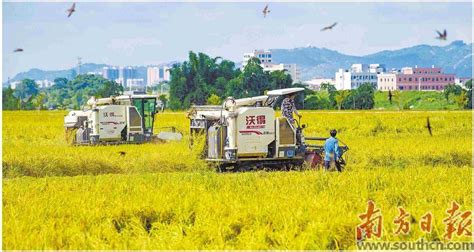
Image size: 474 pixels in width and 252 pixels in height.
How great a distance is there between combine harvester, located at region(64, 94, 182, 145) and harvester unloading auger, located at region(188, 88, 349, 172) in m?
7.98

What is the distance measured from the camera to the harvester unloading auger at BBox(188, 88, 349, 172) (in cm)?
1722

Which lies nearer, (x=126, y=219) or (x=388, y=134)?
(x=126, y=219)

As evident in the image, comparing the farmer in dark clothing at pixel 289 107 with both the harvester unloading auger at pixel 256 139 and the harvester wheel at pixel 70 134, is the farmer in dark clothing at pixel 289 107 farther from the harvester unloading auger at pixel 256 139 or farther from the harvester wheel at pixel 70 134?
the harvester wheel at pixel 70 134

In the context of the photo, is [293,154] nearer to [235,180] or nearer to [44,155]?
[235,180]

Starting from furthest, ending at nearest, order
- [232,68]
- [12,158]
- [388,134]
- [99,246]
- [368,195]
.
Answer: [232,68]
[388,134]
[12,158]
[368,195]
[99,246]

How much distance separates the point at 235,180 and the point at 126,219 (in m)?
4.11

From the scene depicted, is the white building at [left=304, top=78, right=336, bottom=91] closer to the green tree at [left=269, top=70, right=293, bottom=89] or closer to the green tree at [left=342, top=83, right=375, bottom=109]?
the green tree at [left=342, top=83, right=375, bottom=109]

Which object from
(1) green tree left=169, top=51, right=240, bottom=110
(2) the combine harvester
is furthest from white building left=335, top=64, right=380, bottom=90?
(2) the combine harvester

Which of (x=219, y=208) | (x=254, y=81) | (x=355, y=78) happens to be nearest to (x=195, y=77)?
(x=254, y=81)

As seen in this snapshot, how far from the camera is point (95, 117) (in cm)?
2544

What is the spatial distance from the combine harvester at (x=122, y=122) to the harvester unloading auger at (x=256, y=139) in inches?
314

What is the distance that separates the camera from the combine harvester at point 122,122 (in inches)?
1000

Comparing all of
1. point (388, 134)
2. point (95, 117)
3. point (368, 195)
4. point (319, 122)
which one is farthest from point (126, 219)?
point (319, 122)

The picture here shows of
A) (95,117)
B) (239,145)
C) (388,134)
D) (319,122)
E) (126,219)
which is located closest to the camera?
(126,219)
